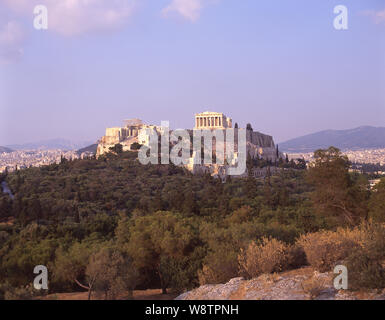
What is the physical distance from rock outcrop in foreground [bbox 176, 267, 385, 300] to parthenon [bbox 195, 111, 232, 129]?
250 ft

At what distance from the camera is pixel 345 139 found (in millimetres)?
96188

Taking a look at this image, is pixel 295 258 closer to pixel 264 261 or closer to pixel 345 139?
pixel 264 261

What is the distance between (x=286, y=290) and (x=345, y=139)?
95550 mm

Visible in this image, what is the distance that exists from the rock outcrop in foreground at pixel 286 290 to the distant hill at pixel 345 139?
255ft

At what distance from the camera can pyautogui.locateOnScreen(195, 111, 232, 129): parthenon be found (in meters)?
84.5

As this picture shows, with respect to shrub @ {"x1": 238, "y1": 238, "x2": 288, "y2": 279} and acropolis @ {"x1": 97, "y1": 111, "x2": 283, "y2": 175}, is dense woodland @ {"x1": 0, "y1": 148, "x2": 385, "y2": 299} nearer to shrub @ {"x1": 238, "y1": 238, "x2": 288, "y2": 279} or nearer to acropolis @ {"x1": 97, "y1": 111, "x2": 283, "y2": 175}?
shrub @ {"x1": 238, "y1": 238, "x2": 288, "y2": 279}

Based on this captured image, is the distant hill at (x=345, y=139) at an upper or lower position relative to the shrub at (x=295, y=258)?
upper

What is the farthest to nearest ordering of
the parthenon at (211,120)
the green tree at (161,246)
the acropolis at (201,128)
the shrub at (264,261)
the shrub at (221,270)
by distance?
the parthenon at (211,120) → the acropolis at (201,128) → the green tree at (161,246) → the shrub at (221,270) → the shrub at (264,261)

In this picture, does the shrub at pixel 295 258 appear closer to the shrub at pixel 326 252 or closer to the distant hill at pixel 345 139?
the shrub at pixel 326 252

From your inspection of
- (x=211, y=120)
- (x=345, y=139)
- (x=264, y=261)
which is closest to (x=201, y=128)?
(x=211, y=120)

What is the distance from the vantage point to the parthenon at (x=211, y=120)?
8450cm

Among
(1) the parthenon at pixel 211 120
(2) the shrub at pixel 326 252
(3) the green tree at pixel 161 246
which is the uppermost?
→ (1) the parthenon at pixel 211 120

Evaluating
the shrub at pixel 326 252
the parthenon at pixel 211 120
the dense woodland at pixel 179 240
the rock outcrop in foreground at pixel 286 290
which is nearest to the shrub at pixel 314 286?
the rock outcrop in foreground at pixel 286 290
